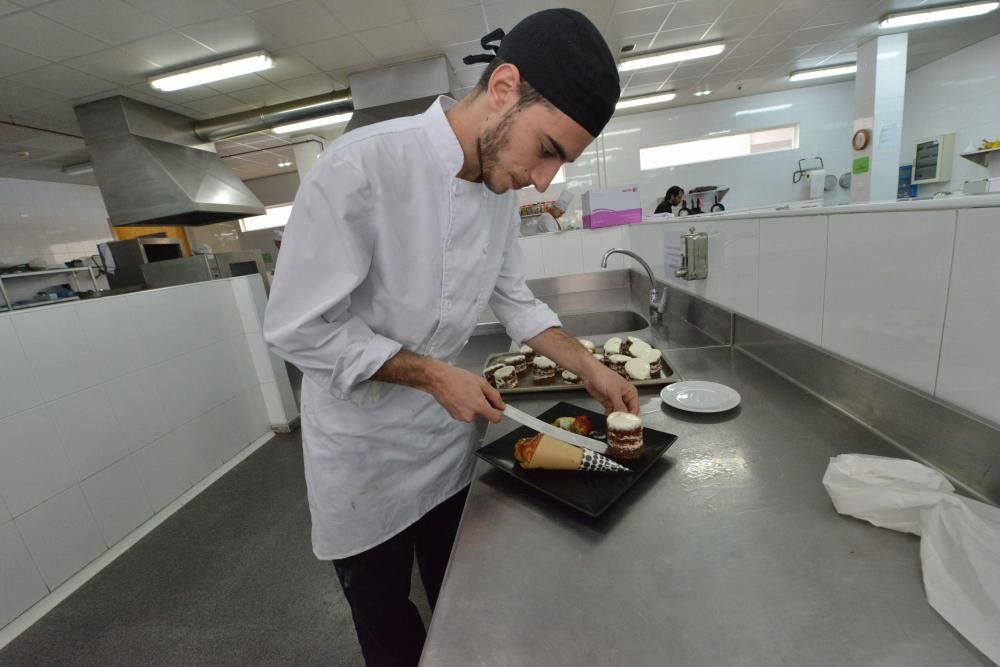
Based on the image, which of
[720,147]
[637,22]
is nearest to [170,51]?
[637,22]

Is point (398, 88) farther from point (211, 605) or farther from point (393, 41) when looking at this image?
point (211, 605)

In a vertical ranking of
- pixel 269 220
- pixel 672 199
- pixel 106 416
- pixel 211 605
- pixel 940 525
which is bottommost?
pixel 211 605

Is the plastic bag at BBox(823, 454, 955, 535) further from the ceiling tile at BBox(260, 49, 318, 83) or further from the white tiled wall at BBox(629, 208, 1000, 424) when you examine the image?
the ceiling tile at BBox(260, 49, 318, 83)

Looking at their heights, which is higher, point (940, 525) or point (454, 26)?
point (454, 26)

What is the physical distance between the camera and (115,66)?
10.9 ft

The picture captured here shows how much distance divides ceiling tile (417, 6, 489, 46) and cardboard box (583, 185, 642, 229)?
184 centimetres

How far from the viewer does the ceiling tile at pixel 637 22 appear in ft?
11.6

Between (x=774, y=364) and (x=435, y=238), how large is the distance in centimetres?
104

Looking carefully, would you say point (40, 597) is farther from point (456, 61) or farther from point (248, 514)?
point (456, 61)

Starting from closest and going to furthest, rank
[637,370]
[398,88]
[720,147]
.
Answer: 1. [637,370]
2. [398,88]
3. [720,147]

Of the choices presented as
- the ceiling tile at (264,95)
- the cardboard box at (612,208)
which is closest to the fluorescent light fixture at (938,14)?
the cardboard box at (612,208)

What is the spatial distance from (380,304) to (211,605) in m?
1.83

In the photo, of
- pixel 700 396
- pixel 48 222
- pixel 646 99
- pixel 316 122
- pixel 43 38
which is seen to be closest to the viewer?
pixel 700 396

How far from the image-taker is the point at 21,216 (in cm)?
586
